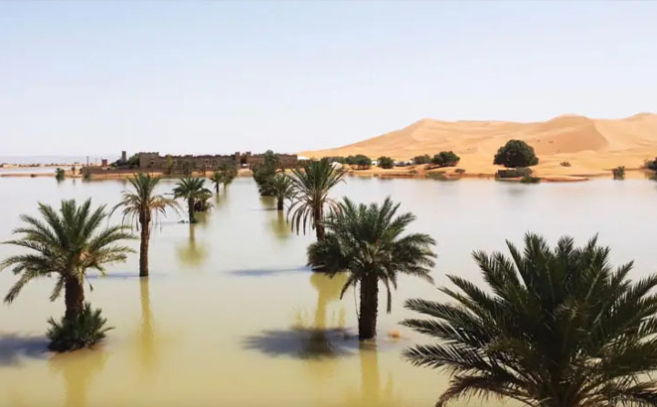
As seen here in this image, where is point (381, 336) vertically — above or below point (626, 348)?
below

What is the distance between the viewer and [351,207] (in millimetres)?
14133

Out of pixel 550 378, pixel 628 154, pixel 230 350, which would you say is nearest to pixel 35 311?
pixel 230 350

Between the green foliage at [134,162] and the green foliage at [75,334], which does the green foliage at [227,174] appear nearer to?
the green foliage at [134,162]

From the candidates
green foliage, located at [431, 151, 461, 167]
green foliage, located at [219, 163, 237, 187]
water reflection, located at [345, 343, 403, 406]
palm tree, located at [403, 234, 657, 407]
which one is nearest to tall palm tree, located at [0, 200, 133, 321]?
water reflection, located at [345, 343, 403, 406]

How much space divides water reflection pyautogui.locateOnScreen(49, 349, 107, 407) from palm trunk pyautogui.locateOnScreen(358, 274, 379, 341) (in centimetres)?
554

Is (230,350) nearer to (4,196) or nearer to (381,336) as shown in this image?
(381,336)

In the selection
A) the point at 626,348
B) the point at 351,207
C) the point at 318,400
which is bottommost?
the point at 318,400

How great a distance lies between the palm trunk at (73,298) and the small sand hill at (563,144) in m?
74.4

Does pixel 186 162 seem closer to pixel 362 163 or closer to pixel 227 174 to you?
pixel 227 174

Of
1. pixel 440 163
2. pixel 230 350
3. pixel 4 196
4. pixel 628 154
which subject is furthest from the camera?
pixel 628 154

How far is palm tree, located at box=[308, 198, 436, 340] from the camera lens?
42.5 feet

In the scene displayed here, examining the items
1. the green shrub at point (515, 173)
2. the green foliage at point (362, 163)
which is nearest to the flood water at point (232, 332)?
the green shrub at point (515, 173)

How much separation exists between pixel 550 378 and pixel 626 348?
0.91 m

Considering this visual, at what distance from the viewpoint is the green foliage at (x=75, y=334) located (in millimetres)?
12805
